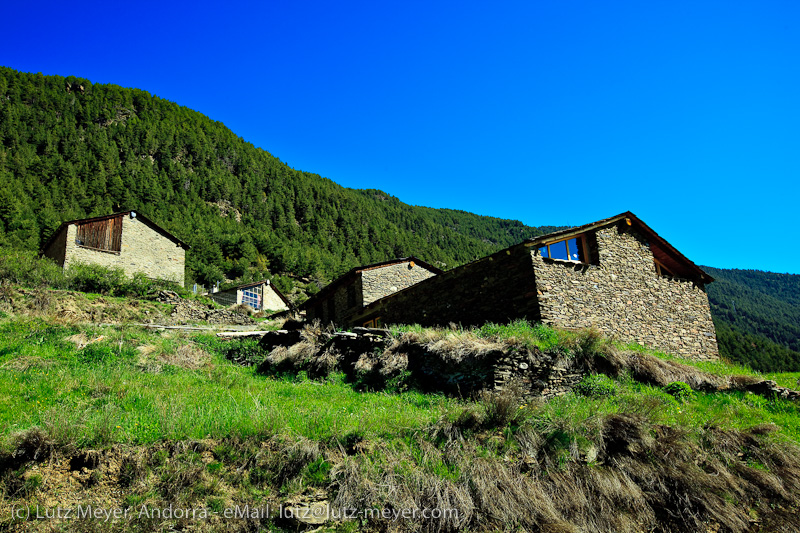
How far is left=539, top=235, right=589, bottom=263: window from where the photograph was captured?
49.9 ft

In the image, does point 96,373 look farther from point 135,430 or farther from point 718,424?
point 718,424

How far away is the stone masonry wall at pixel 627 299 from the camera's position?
14766 mm

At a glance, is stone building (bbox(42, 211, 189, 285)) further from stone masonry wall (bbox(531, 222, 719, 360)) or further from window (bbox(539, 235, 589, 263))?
stone masonry wall (bbox(531, 222, 719, 360))

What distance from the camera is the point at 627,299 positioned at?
640 inches

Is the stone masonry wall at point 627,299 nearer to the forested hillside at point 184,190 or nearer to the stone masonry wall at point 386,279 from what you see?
the stone masonry wall at point 386,279

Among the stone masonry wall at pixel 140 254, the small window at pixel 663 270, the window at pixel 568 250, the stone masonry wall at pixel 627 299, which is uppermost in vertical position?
the stone masonry wall at pixel 140 254

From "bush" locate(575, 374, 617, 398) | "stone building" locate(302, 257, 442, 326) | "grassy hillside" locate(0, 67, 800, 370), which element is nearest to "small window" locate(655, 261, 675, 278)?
"bush" locate(575, 374, 617, 398)

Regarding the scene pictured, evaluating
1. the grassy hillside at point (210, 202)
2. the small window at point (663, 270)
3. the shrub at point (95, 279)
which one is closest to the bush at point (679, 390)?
the small window at point (663, 270)

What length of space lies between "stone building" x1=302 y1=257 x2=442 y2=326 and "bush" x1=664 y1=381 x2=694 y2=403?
13.4 m

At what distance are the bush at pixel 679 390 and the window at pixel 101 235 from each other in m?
32.7

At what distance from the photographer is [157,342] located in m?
14.7

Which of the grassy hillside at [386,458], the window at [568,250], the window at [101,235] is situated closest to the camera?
the grassy hillside at [386,458]

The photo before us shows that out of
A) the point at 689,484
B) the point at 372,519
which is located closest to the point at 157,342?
the point at 372,519

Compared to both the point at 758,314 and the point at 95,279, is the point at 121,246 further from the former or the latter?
the point at 758,314
